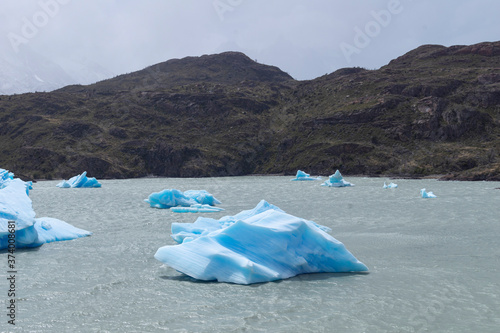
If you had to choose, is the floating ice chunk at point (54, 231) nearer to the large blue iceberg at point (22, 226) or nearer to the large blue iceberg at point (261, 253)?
the large blue iceberg at point (22, 226)

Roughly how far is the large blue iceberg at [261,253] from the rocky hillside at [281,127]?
4512 centimetres

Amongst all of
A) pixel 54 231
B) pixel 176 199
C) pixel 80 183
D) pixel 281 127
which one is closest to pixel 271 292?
pixel 54 231

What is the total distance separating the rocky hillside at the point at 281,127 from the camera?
2810 inches

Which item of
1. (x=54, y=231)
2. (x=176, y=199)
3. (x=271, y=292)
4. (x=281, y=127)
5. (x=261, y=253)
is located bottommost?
(x=271, y=292)

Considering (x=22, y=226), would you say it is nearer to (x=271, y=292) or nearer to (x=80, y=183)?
(x=271, y=292)

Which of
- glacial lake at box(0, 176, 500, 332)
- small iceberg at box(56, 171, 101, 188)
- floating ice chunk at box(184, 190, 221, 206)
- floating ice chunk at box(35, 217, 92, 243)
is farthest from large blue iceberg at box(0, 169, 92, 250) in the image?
small iceberg at box(56, 171, 101, 188)

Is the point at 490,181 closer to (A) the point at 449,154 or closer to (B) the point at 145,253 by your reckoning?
(A) the point at 449,154

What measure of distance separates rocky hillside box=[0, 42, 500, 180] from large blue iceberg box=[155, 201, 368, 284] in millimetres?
45123

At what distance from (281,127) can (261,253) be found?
277 feet

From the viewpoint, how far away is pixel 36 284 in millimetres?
10602

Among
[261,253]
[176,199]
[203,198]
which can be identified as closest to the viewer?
[261,253]

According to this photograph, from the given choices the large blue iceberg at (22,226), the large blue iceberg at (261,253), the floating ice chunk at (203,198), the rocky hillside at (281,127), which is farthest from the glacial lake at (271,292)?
the rocky hillside at (281,127)

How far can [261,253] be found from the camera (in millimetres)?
10586

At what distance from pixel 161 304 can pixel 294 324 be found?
8.61ft
